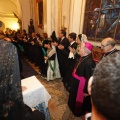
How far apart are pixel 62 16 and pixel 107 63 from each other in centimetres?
624

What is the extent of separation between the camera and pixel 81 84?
2.41 meters

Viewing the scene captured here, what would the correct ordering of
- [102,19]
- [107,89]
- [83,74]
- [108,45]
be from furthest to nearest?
[102,19] → [108,45] → [83,74] → [107,89]

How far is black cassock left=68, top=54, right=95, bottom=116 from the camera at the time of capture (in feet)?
7.59

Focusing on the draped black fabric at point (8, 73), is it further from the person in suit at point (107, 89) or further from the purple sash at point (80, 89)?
the purple sash at point (80, 89)

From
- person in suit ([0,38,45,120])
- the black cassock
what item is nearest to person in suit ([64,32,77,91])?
the black cassock

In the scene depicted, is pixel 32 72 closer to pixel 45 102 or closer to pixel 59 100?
pixel 59 100

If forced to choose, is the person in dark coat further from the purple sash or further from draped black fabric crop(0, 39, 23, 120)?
draped black fabric crop(0, 39, 23, 120)

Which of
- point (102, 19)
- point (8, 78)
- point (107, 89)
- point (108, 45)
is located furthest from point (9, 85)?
point (102, 19)

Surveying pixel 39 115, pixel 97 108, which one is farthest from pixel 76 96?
pixel 97 108

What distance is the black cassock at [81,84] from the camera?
2.31 meters

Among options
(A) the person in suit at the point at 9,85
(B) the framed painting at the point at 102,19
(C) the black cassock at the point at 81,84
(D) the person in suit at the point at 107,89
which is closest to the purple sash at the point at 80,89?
(C) the black cassock at the point at 81,84

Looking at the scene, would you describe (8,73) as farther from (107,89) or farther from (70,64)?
(70,64)

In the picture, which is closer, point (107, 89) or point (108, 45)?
point (107, 89)

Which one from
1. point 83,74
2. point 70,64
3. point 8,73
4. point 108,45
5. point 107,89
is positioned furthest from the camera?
point 70,64
